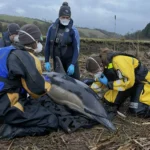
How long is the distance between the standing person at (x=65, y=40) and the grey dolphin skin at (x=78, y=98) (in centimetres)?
147

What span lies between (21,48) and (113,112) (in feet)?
7.86

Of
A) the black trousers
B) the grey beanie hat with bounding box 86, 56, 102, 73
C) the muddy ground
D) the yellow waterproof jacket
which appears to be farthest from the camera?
the black trousers

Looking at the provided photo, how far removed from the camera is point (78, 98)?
22.0 ft

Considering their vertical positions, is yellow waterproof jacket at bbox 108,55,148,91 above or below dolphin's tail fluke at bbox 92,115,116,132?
above

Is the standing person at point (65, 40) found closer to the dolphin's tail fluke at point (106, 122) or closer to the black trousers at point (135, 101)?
the black trousers at point (135, 101)

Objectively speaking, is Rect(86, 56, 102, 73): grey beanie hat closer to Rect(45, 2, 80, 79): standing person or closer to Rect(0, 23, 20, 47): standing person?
Rect(45, 2, 80, 79): standing person

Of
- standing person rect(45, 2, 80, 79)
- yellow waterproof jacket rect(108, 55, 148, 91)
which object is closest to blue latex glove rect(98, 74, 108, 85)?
yellow waterproof jacket rect(108, 55, 148, 91)

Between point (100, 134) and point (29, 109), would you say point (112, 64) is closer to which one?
point (100, 134)

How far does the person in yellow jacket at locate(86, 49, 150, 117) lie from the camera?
6.95 metres

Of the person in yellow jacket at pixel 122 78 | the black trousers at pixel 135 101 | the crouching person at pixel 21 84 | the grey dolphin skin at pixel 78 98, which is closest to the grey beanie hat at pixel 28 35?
the crouching person at pixel 21 84

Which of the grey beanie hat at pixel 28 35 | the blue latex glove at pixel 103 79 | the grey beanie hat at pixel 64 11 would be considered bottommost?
the blue latex glove at pixel 103 79

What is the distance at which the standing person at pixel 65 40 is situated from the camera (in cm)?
856

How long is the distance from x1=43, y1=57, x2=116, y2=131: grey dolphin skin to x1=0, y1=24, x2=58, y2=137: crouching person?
33.3 inches

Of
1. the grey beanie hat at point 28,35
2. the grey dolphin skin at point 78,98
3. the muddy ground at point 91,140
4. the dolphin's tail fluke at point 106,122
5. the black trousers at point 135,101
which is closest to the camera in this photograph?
the muddy ground at point 91,140
